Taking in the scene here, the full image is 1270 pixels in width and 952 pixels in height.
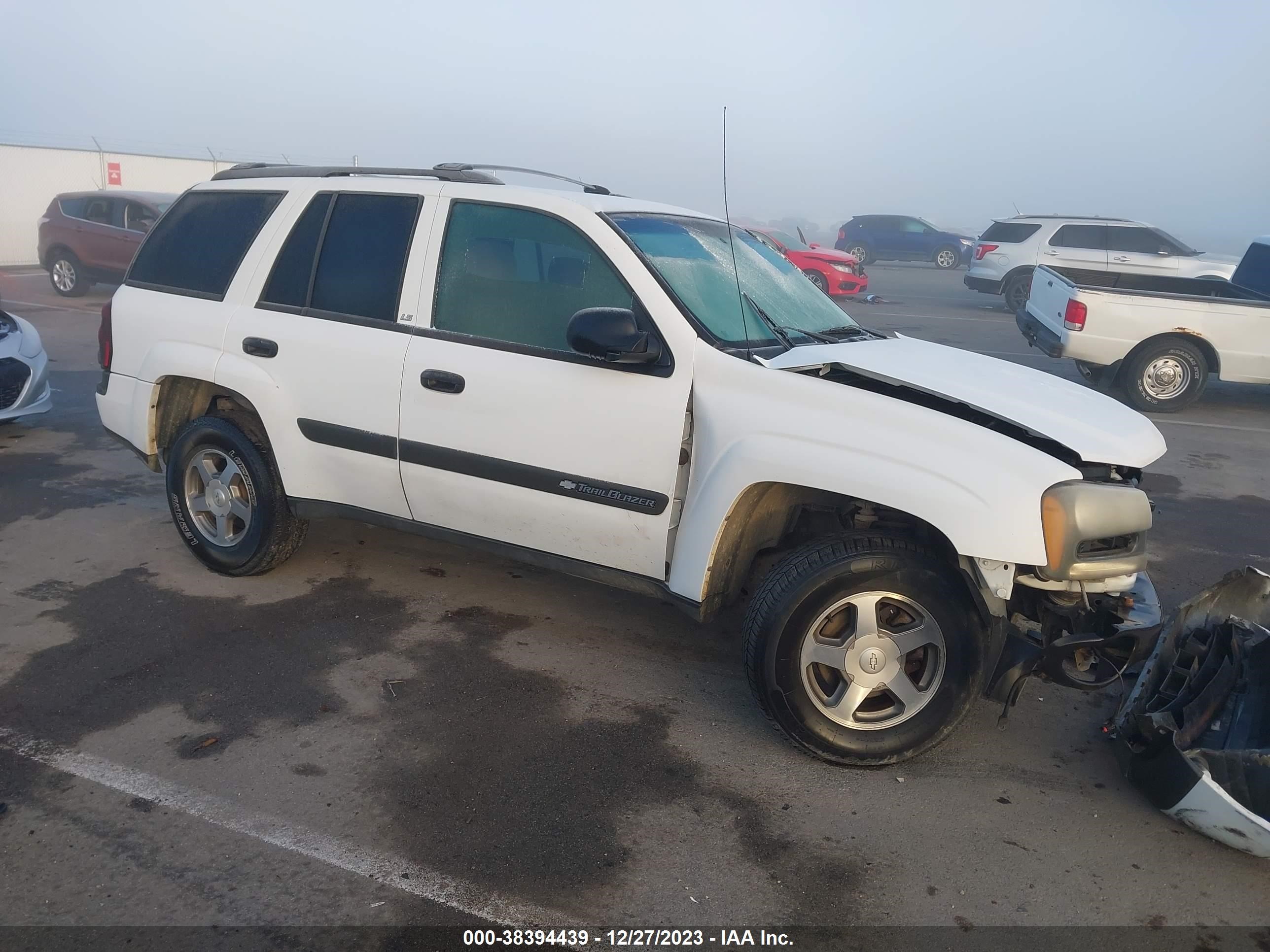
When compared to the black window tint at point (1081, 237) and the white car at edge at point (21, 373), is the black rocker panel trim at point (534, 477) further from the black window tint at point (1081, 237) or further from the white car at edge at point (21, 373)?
the black window tint at point (1081, 237)

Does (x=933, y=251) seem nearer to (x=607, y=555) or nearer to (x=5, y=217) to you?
(x=5, y=217)

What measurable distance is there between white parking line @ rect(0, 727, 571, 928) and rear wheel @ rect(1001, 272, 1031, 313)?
54.8ft

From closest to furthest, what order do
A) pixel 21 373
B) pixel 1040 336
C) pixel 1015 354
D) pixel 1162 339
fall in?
1. pixel 21 373
2. pixel 1162 339
3. pixel 1040 336
4. pixel 1015 354

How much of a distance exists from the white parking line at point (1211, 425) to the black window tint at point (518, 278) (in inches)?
295

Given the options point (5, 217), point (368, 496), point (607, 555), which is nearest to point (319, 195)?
point (368, 496)

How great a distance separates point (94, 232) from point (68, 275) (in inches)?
42.0

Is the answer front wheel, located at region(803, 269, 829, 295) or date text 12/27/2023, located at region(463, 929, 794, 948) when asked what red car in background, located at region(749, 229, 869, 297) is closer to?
front wheel, located at region(803, 269, 829, 295)

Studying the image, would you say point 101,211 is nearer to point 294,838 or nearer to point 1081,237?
point 294,838

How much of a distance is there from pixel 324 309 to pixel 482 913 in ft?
8.88

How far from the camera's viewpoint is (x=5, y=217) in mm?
20219

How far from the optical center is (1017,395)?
11.6ft

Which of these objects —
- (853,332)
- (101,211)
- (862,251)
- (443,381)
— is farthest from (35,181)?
(853,332)

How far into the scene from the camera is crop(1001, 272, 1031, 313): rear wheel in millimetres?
17266

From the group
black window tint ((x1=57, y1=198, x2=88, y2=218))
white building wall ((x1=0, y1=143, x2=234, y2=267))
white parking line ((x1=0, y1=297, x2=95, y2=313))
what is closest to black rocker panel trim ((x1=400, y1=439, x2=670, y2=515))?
white parking line ((x1=0, y1=297, x2=95, y2=313))
